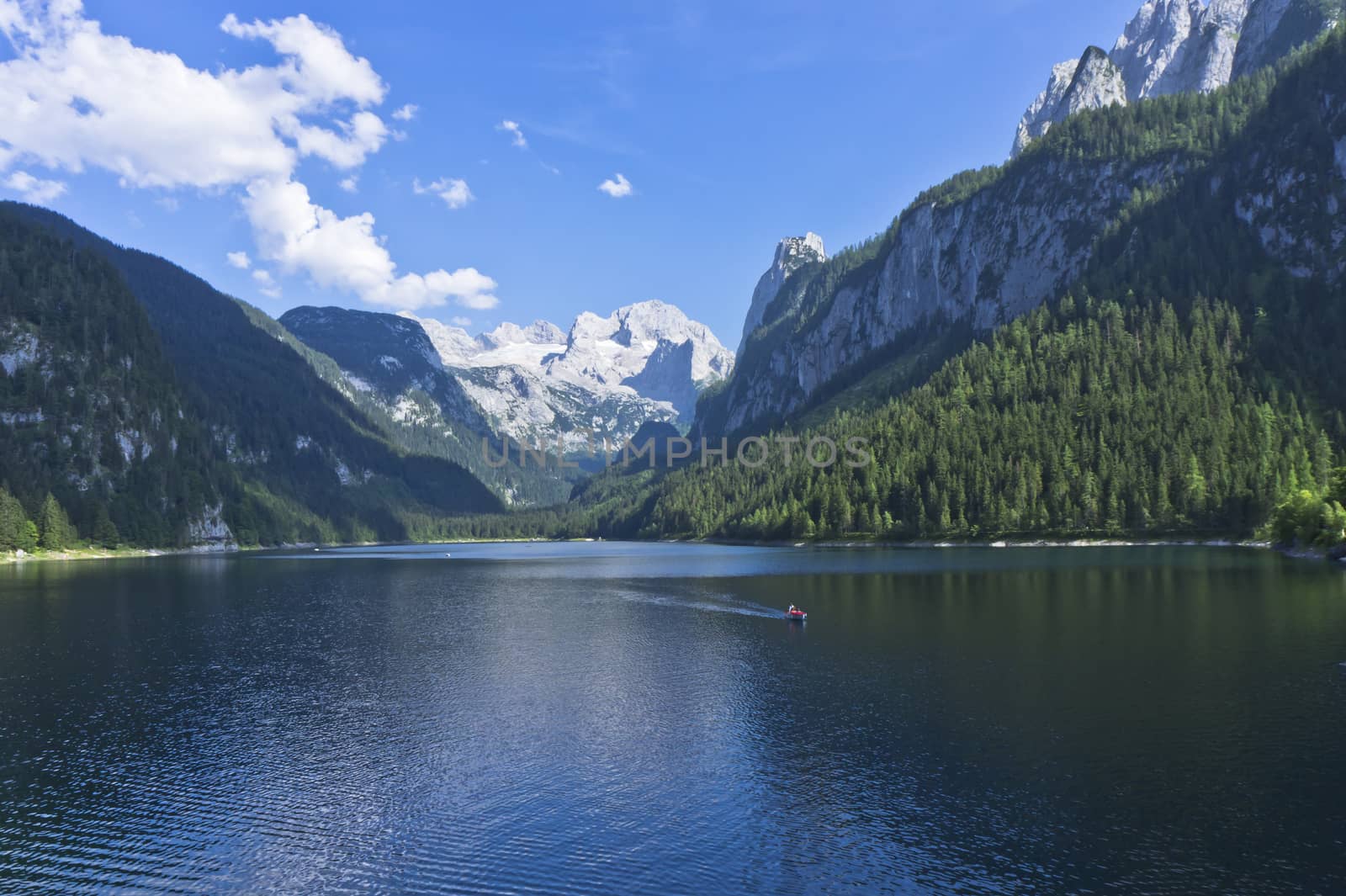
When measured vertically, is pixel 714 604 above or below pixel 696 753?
above

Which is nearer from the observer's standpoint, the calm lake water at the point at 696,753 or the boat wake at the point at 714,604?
the calm lake water at the point at 696,753

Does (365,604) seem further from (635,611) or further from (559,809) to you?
(559,809)

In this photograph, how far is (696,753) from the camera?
47.7m

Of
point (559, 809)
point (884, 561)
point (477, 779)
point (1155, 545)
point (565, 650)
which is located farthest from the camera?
point (1155, 545)

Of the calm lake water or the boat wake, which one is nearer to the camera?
the calm lake water

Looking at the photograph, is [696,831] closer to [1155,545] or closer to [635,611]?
[635,611]

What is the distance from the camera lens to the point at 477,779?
4356cm

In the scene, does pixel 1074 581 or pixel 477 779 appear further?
pixel 1074 581

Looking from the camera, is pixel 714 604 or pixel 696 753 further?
pixel 714 604

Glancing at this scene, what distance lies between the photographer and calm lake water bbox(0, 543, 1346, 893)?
32875 millimetres

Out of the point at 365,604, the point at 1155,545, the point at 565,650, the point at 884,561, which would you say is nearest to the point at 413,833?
the point at 565,650

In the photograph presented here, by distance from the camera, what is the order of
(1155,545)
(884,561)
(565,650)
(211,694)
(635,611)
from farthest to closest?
(1155,545) → (884,561) → (635,611) → (565,650) → (211,694)

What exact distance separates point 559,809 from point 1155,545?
203 meters

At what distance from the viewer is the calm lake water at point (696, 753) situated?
3288 centimetres
